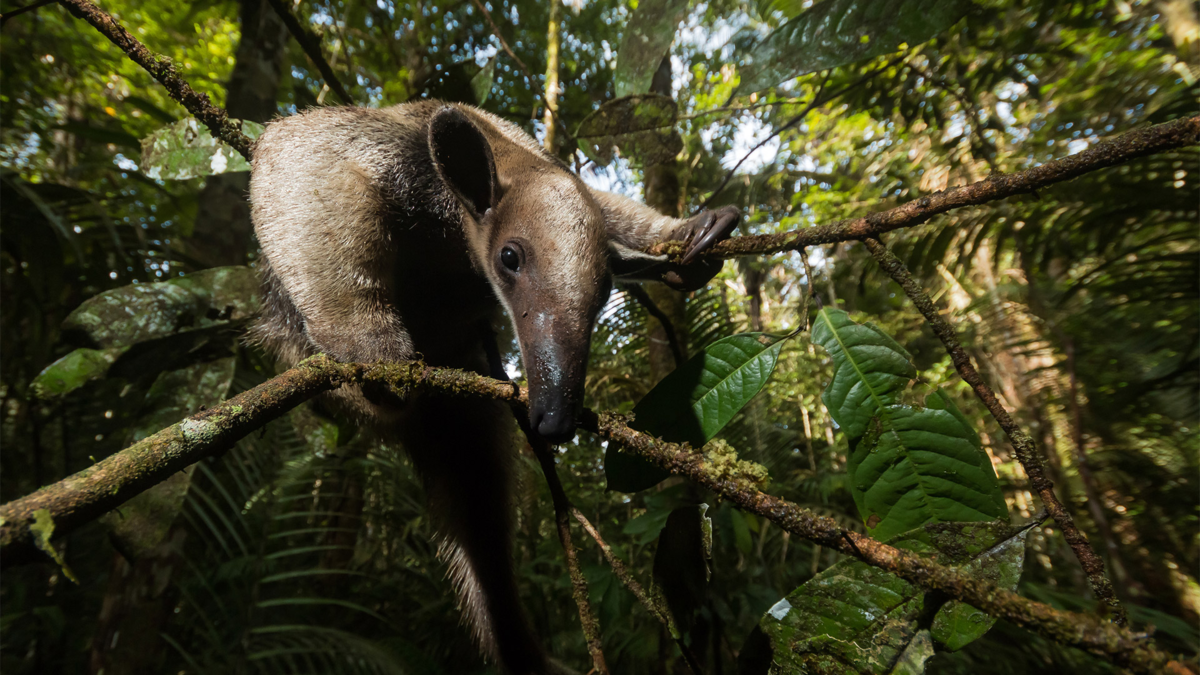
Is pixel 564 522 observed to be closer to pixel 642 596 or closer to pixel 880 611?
pixel 642 596

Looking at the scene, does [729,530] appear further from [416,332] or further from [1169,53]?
[1169,53]

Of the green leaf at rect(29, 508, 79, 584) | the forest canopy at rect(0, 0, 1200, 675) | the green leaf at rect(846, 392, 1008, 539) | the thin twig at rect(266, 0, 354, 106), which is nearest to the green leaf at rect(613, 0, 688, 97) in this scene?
the forest canopy at rect(0, 0, 1200, 675)

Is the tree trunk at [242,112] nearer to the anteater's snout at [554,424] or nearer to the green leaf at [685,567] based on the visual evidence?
the anteater's snout at [554,424]

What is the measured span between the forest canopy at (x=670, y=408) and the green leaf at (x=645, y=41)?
1cm

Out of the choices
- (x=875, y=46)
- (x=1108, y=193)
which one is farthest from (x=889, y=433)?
(x=1108, y=193)

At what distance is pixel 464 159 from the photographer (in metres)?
1.79

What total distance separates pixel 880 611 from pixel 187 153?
2634 mm

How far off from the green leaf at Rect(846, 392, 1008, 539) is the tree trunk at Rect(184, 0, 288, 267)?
3.27 metres

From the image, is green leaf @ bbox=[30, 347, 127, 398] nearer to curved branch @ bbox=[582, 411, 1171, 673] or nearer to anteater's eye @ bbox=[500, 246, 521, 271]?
anteater's eye @ bbox=[500, 246, 521, 271]

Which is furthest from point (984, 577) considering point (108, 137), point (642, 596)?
point (108, 137)

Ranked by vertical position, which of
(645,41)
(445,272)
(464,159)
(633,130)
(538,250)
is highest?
(645,41)

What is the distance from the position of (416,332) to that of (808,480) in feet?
12.3

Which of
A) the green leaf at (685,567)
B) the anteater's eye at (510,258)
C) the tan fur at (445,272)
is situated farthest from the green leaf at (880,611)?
the anteater's eye at (510,258)

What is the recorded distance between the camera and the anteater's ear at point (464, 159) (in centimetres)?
167
